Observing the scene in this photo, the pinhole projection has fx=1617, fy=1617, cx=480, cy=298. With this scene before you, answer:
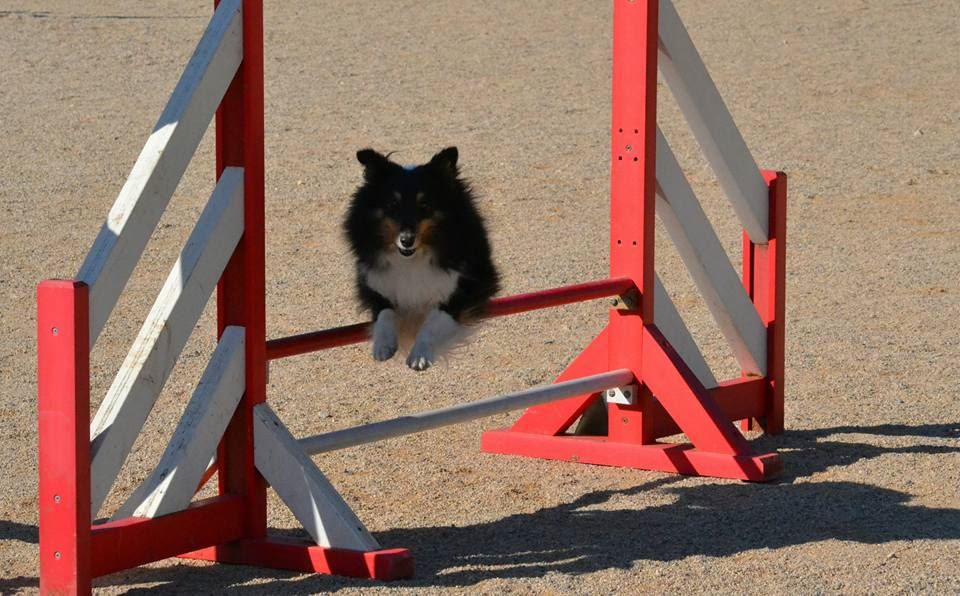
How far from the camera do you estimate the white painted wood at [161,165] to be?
4410 millimetres

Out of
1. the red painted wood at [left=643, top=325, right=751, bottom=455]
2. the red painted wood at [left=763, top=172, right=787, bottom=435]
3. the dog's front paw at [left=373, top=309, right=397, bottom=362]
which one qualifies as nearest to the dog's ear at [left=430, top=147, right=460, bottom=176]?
the dog's front paw at [left=373, top=309, right=397, bottom=362]

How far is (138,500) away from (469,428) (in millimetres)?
2411

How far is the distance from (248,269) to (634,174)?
193 centimetres

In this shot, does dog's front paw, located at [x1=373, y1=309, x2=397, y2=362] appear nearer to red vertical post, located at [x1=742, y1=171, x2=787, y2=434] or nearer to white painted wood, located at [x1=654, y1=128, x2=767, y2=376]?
white painted wood, located at [x1=654, y1=128, x2=767, y2=376]

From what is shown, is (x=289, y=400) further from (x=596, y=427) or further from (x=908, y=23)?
(x=908, y=23)

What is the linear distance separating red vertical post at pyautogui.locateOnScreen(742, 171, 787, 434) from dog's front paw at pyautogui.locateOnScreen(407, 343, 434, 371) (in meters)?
2.14

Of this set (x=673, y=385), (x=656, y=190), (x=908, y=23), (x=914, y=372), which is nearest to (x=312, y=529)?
(x=673, y=385)

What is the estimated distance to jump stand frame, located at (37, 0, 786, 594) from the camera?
4.34m

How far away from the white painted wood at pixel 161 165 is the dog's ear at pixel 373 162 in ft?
2.21

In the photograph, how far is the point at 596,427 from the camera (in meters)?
6.70

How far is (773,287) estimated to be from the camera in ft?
23.0

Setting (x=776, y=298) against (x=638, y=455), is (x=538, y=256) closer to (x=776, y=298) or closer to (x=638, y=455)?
(x=776, y=298)

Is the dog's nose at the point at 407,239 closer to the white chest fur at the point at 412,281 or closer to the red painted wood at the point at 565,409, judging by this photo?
the white chest fur at the point at 412,281

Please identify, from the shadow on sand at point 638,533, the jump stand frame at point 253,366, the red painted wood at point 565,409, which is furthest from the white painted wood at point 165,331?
the red painted wood at point 565,409
